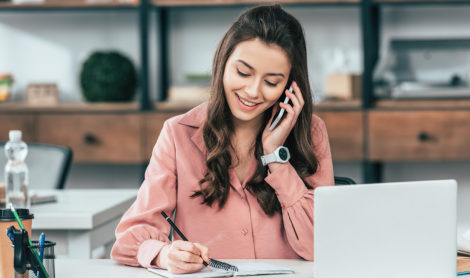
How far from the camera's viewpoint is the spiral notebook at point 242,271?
135 cm

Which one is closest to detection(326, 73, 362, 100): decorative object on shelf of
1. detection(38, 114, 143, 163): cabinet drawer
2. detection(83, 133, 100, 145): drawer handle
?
detection(38, 114, 143, 163): cabinet drawer

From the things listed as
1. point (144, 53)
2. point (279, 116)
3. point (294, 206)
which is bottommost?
point (294, 206)

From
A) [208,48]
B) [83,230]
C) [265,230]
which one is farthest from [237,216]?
[208,48]

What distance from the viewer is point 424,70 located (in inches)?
138

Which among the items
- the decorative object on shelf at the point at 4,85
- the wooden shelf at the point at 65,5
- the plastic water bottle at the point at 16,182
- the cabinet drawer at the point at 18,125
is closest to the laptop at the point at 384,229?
the plastic water bottle at the point at 16,182

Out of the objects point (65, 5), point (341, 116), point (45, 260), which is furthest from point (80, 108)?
point (45, 260)

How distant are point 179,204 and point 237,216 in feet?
0.47

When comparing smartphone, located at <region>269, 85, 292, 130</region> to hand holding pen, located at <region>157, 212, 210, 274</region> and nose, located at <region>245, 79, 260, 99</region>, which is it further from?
hand holding pen, located at <region>157, 212, 210, 274</region>

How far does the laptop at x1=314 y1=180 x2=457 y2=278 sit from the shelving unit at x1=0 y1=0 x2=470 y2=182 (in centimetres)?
220

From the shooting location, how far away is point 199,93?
140 inches

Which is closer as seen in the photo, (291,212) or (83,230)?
(291,212)

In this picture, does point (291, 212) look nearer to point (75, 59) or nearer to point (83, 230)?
point (83, 230)

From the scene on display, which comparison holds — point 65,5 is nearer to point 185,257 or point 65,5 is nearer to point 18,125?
point 18,125

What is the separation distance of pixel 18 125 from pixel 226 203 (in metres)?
2.15
